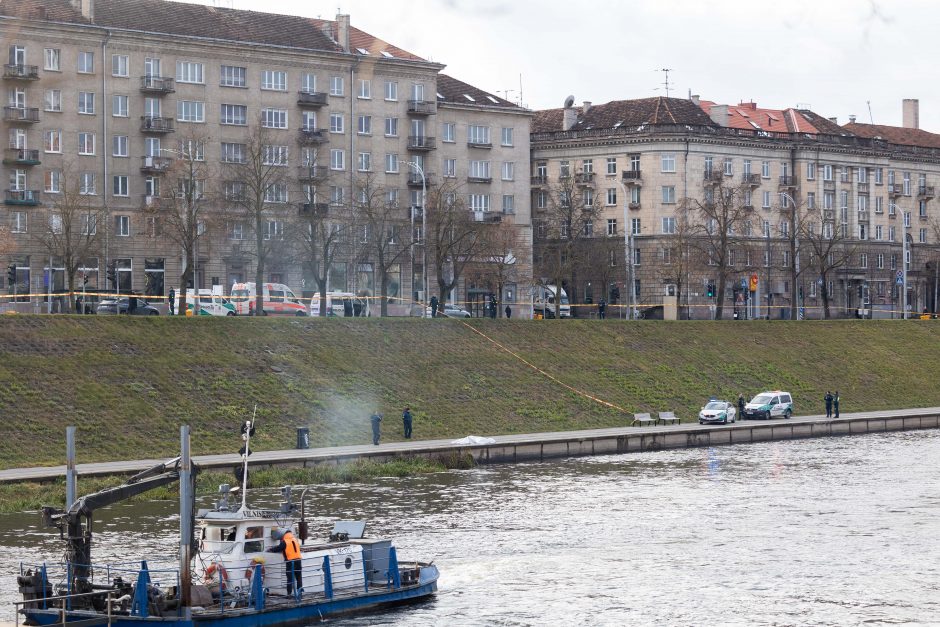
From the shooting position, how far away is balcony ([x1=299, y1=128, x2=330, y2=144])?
11856 centimetres

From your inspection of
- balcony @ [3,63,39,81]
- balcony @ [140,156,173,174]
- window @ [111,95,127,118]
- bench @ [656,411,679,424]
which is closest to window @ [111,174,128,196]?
balcony @ [140,156,173,174]

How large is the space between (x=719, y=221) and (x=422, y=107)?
26013 millimetres

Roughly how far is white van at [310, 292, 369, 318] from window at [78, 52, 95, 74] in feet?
75.8

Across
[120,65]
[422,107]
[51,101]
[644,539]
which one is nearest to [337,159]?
[422,107]

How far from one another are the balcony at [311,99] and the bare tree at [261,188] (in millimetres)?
4744

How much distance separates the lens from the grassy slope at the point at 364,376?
6700 centimetres

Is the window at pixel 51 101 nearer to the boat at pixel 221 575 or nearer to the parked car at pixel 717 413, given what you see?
the parked car at pixel 717 413

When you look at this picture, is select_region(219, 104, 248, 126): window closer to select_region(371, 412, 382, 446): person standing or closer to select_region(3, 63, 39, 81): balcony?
select_region(3, 63, 39, 81): balcony

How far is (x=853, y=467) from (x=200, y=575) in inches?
1521

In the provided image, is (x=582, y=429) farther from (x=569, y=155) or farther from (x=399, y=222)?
→ (x=569, y=155)

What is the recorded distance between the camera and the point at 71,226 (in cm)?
9988

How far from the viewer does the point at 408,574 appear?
134ft

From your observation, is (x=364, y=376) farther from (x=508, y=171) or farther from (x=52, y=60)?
(x=508, y=171)

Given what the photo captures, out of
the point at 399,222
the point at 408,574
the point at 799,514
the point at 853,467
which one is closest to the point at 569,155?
the point at 399,222
